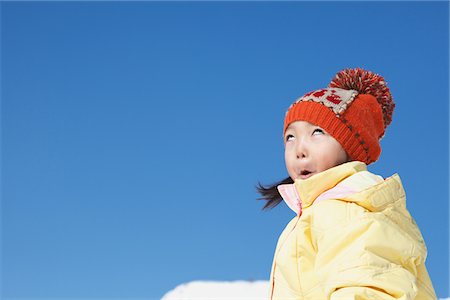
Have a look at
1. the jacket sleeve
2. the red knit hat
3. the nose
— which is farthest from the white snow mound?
the jacket sleeve

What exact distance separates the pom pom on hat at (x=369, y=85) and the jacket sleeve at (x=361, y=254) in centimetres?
80

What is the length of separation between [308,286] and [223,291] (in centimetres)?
370

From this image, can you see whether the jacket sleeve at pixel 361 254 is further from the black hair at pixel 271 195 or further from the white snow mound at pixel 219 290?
the white snow mound at pixel 219 290

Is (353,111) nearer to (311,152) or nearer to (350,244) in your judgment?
(311,152)

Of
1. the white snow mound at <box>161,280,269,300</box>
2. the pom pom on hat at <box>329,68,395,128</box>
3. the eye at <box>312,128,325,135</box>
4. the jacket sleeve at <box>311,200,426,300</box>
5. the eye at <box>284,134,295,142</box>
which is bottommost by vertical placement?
the jacket sleeve at <box>311,200,426,300</box>

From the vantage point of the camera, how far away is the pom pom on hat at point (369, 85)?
3.53 metres

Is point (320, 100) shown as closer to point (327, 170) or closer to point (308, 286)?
point (327, 170)

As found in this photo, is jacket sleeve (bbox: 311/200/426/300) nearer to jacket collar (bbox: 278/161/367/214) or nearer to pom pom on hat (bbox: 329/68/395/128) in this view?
jacket collar (bbox: 278/161/367/214)

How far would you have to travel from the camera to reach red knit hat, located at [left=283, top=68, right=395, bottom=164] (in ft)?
10.8

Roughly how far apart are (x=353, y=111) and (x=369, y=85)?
0.24 meters

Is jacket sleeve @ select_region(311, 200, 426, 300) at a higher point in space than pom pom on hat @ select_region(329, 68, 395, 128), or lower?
lower

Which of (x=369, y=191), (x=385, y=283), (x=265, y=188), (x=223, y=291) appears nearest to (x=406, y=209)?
(x=369, y=191)

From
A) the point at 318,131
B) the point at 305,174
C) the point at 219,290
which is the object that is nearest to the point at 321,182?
the point at 305,174

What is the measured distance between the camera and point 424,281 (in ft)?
10.3
